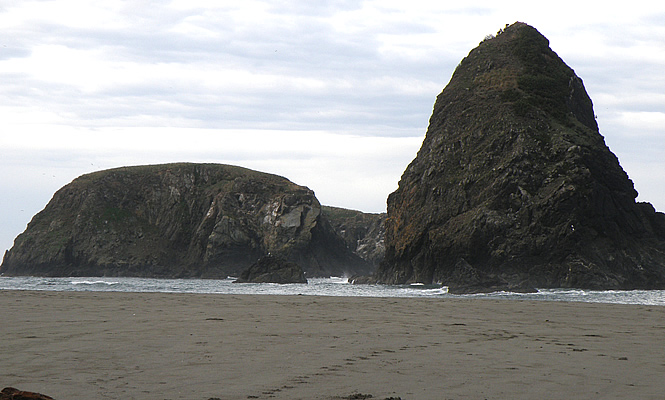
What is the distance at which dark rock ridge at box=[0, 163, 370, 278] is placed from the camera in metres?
116

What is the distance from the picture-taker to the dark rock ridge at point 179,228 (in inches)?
4584

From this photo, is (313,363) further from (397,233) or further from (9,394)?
(397,233)

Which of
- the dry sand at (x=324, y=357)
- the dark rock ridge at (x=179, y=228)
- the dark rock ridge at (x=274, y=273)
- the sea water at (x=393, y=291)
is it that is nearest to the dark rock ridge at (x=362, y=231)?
the dark rock ridge at (x=179, y=228)

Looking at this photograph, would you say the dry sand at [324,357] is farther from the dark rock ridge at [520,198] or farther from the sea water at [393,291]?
the dark rock ridge at [520,198]

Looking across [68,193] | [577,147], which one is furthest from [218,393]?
[68,193]

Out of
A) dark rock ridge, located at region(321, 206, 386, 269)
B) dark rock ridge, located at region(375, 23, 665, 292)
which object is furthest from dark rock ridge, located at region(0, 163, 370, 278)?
dark rock ridge, located at region(375, 23, 665, 292)

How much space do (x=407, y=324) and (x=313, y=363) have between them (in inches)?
258

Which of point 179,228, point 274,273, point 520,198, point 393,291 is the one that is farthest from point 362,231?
point 393,291

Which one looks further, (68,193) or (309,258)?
(68,193)

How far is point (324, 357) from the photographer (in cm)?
1014

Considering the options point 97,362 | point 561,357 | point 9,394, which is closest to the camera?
point 9,394

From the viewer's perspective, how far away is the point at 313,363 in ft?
31.3

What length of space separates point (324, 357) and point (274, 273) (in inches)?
2483

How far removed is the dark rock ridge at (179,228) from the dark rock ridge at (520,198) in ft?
156
